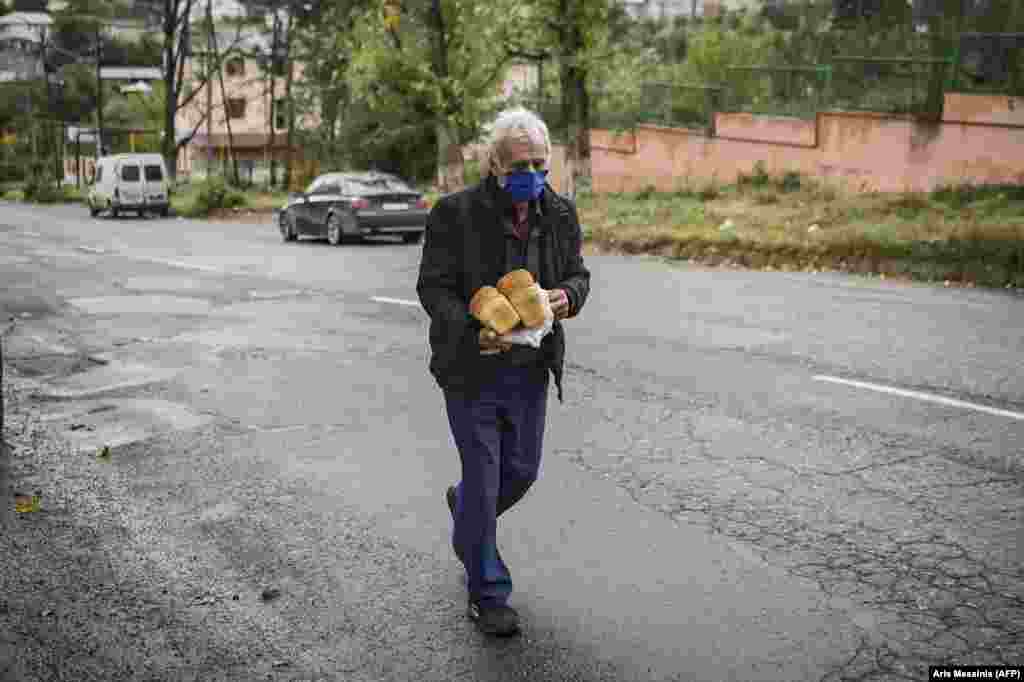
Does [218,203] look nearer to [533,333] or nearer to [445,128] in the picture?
[445,128]

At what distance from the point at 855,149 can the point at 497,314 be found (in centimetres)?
1946

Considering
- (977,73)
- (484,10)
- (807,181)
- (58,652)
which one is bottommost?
(58,652)

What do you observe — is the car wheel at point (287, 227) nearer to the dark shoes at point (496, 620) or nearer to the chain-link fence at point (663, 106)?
the chain-link fence at point (663, 106)

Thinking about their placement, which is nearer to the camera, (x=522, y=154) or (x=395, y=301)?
(x=522, y=154)

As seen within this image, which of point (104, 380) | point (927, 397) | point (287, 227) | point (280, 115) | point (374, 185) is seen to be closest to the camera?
point (927, 397)

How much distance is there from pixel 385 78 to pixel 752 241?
728 inches

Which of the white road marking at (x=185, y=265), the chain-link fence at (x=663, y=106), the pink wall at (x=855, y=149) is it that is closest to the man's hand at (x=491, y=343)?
the white road marking at (x=185, y=265)

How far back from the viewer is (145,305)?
13102 mm

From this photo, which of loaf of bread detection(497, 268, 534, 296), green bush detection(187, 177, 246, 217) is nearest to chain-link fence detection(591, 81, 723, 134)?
green bush detection(187, 177, 246, 217)

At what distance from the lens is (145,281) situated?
15.7 meters

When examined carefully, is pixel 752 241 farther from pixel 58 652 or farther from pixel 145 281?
pixel 58 652

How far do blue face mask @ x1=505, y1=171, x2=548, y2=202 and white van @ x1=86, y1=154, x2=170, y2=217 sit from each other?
37.2 metres

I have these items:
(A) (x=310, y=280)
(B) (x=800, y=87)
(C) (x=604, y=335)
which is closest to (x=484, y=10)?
(B) (x=800, y=87)

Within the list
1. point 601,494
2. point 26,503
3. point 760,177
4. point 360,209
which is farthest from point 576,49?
point 26,503
